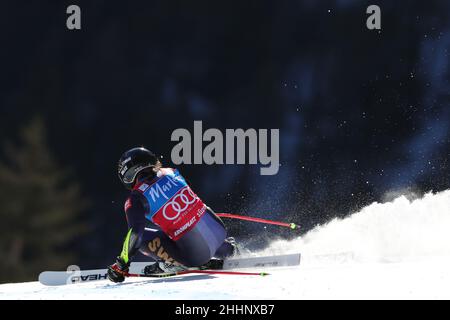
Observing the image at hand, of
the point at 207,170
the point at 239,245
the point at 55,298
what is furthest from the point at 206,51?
the point at 55,298

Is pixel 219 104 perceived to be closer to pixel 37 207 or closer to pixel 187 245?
pixel 37 207

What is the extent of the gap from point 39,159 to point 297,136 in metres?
11.5

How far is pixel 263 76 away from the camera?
20844mm

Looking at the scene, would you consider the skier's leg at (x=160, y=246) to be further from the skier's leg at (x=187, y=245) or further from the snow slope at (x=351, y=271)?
the snow slope at (x=351, y=271)

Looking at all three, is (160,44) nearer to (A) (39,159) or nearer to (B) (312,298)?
(A) (39,159)

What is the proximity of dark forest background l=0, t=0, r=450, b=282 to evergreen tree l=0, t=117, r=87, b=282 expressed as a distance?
5 centimetres

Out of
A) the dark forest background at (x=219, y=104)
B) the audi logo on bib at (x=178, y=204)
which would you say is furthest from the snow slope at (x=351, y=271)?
the dark forest background at (x=219, y=104)

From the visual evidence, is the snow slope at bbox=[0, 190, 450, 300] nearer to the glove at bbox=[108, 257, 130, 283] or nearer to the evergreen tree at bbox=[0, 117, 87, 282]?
the glove at bbox=[108, 257, 130, 283]

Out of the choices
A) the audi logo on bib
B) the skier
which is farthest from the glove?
the audi logo on bib

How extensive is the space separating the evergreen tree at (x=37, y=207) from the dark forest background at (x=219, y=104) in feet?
0.16

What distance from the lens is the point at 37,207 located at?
27.2m

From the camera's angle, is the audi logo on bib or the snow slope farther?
the audi logo on bib

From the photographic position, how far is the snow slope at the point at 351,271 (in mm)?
4457

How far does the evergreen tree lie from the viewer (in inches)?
1036
